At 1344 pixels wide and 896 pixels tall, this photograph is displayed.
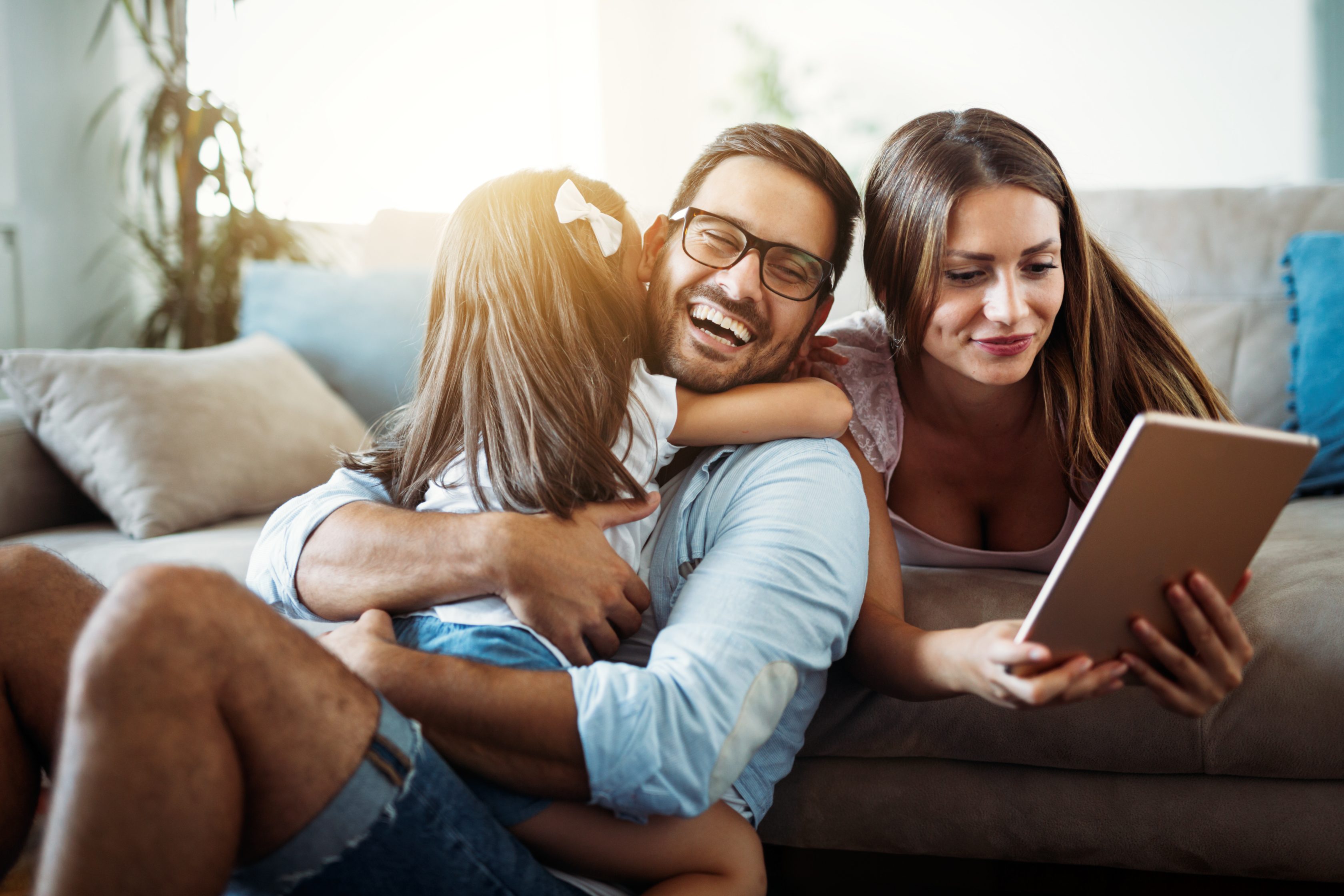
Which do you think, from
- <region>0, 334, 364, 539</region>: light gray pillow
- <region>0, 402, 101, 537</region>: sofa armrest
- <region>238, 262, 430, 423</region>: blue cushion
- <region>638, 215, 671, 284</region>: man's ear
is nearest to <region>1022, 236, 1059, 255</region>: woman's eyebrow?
<region>638, 215, 671, 284</region>: man's ear

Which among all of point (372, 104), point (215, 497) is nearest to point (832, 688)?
point (215, 497)

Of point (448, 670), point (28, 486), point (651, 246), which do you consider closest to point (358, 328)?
point (28, 486)

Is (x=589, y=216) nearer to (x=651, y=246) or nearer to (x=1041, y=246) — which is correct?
(x=651, y=246)

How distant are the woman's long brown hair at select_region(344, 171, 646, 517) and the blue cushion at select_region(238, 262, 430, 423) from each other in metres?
0.85

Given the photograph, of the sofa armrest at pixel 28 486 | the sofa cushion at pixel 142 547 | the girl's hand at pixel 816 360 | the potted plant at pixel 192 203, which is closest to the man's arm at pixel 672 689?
the girl's hand at pixel 816 360

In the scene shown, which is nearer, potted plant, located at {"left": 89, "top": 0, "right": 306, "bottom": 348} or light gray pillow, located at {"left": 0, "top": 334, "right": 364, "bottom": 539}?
light gray pillow, located at {"left": 0, "top": 334, "right": 364, "bottom": 539}

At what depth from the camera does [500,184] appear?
3.83 ft

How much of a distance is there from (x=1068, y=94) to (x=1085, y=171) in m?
0.34

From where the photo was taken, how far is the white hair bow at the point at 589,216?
3.65ft

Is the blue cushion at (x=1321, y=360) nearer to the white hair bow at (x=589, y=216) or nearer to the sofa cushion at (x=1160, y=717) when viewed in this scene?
the sofa cushion at (x=1160, y=717)

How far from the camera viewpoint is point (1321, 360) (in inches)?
64.6

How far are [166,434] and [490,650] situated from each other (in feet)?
3.53

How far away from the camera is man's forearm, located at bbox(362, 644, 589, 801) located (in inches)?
31.5

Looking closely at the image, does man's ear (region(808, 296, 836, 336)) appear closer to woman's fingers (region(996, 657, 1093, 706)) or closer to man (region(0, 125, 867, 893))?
man (region(0, 125, 867, 893))
